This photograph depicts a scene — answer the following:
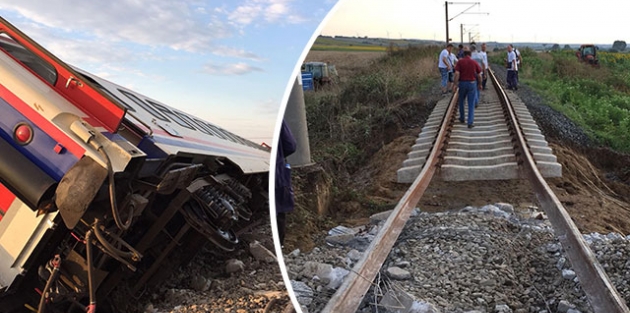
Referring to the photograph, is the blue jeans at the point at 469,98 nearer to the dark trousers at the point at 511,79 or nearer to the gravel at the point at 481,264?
the dark trousers at the point at 511,79

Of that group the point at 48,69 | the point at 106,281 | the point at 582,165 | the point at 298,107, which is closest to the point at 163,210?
the point at 106,281

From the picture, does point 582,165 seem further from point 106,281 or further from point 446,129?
point 106,281

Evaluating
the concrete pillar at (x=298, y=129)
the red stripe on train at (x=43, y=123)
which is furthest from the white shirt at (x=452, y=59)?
the red stripe on train at (x=43, y=123)

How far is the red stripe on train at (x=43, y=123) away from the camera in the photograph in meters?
3.88

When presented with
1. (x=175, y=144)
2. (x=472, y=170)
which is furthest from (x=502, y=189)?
(x=175, y=144)

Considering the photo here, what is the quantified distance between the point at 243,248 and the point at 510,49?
233 inches

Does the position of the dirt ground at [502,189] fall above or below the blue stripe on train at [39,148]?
above

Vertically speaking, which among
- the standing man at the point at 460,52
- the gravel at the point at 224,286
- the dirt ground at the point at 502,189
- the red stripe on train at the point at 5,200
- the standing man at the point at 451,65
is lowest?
the gravel at the point at 224,286

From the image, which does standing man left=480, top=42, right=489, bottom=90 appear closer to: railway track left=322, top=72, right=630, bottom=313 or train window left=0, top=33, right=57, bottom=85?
railway track left=322, top=72, right=630, bottom=313

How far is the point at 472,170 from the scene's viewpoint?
1016 mm

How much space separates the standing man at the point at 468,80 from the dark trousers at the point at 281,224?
459 millimetres

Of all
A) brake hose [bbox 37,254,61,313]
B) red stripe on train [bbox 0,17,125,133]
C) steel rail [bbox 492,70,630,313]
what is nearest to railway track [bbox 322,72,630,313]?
steel rail [bbox 492,70,630,313]

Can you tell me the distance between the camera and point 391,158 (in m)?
1.12

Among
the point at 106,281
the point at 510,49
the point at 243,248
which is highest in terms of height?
the point at 510,49
